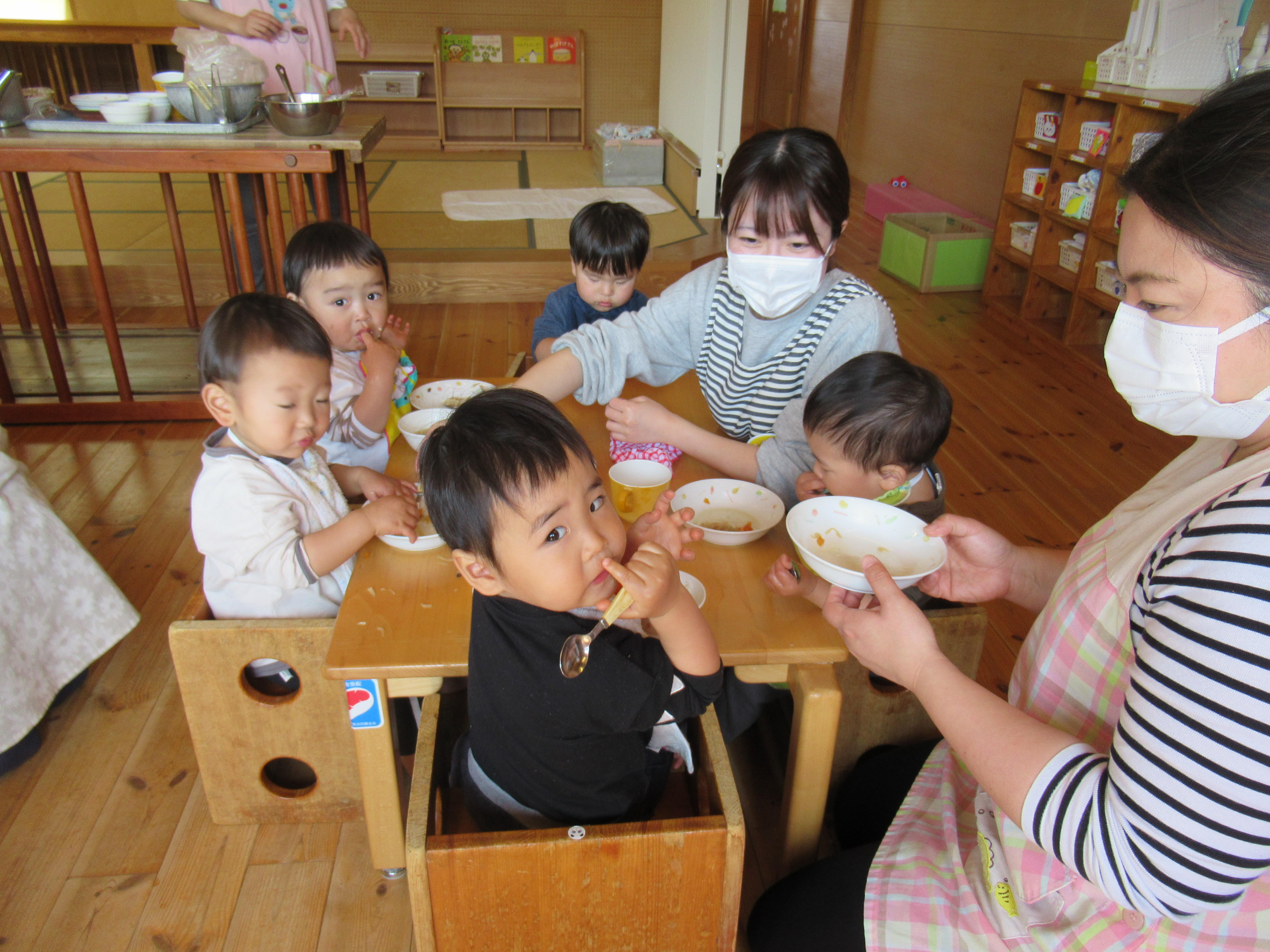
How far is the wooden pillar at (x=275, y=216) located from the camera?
2.79m

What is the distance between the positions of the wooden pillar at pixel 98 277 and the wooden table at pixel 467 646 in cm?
217

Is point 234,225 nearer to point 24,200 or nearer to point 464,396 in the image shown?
point 24,200

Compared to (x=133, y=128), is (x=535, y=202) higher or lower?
lower

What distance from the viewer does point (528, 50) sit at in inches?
299

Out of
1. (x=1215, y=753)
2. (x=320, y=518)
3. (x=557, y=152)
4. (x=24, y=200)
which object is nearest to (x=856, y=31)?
(x=557, y=152)

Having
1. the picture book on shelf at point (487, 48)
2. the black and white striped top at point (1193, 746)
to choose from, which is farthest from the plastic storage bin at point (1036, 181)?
the picture book on shelf at point (487, 48)

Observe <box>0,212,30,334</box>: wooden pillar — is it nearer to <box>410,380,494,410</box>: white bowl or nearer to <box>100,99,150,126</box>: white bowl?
<box>100,99,150,126</box>: white bowl

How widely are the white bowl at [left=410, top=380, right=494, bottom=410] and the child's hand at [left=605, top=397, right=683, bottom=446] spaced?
32 centimetres

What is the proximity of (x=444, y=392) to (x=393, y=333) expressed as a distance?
34 cm

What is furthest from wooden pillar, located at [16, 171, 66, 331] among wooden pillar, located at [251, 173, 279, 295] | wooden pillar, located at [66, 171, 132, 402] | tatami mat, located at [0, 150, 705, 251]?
wooden pillar, located at [251, 173, 279, 295]

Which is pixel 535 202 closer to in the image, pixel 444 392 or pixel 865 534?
pixel 444 392

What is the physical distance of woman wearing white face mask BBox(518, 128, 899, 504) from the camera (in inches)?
57.2

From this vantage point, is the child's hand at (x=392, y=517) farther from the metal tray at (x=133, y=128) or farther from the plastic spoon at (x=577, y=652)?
the metal tray at (x=133, y=128)

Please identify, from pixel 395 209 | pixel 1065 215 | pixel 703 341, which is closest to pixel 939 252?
pixel 1065 215
